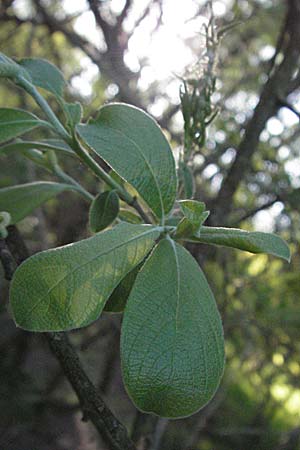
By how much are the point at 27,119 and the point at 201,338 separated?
25cm

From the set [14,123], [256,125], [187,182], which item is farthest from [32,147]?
[256,125]

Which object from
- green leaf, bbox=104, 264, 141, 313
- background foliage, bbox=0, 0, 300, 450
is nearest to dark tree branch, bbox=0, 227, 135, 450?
green leaf, bbox=104, 264, 141, 313

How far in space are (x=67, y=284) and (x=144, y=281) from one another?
6 centimetres

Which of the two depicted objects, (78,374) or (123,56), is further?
(123,56)

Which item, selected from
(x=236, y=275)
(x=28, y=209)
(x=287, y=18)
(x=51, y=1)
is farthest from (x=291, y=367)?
(x=51, y=1)

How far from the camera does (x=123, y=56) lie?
1.05 m

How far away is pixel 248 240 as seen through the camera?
434 millimetres

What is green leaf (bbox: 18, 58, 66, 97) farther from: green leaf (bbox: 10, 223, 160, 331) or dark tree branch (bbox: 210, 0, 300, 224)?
dark tree branch (bbox: 210, 0, 300, 224)

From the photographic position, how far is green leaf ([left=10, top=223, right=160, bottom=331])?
401mm

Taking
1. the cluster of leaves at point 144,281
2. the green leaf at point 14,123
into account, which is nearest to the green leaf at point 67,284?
the cluster of leaves at point 144,281

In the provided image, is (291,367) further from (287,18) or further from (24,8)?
(24,8)

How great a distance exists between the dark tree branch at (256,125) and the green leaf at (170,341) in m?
0.42

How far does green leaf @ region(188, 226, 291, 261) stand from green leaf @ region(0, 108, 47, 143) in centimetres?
18

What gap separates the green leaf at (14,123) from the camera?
50cm
